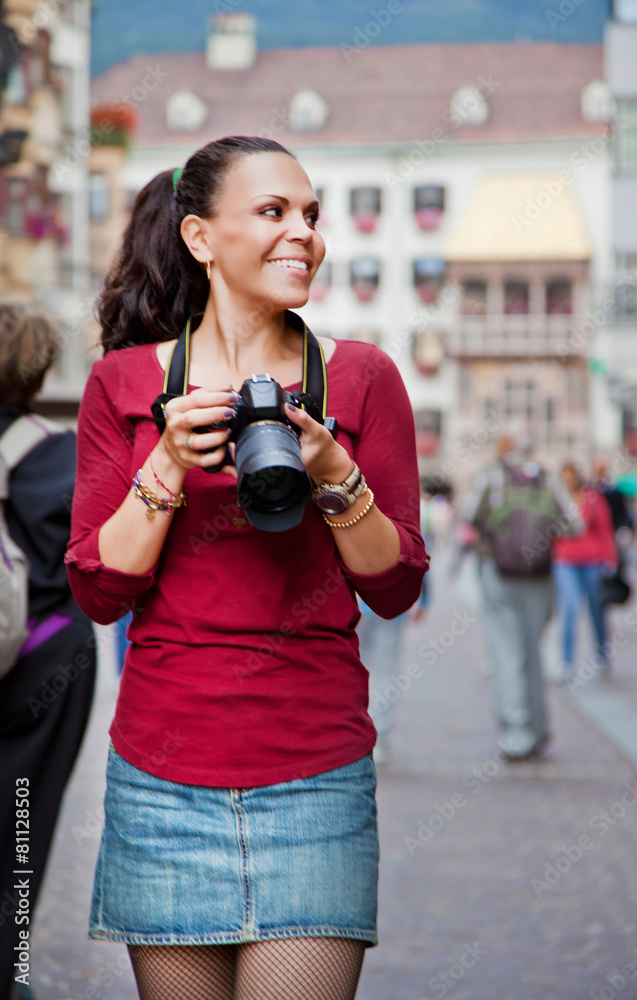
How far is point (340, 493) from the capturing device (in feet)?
6.44

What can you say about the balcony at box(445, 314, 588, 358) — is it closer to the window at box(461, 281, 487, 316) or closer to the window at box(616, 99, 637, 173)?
the window at box(461, 281, 487, 316)

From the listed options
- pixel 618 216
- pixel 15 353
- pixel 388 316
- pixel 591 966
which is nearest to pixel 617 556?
pixel 591 966

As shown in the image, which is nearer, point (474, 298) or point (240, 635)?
point (240, 635)

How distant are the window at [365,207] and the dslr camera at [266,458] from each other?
49.4 metres

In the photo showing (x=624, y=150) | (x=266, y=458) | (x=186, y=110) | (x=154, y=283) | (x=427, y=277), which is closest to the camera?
(x=266, y=458)

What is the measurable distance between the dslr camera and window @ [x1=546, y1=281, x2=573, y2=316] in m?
50.7

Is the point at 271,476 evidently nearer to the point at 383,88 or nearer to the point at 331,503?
the point at 331,503

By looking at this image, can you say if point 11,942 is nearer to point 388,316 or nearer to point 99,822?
point 99,822

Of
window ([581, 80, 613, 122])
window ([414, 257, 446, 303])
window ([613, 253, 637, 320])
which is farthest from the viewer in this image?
window ([581, 80, 613, 122])

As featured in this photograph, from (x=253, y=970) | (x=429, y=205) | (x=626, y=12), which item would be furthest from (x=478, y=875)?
(x=429, y=205)

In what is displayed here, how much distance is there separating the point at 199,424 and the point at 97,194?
4093cm

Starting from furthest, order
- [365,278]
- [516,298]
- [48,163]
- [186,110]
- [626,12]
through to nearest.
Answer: [186,110]
[516,298]
[365,278]
[626,12]
[48,163]

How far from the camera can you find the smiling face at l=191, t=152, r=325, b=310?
6.69ft

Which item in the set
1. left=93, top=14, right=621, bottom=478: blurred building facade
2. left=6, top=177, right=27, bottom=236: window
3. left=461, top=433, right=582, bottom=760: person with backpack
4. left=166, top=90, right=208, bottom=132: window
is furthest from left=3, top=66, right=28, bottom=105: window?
left=166, top=90, right=208, bottom=132: window
